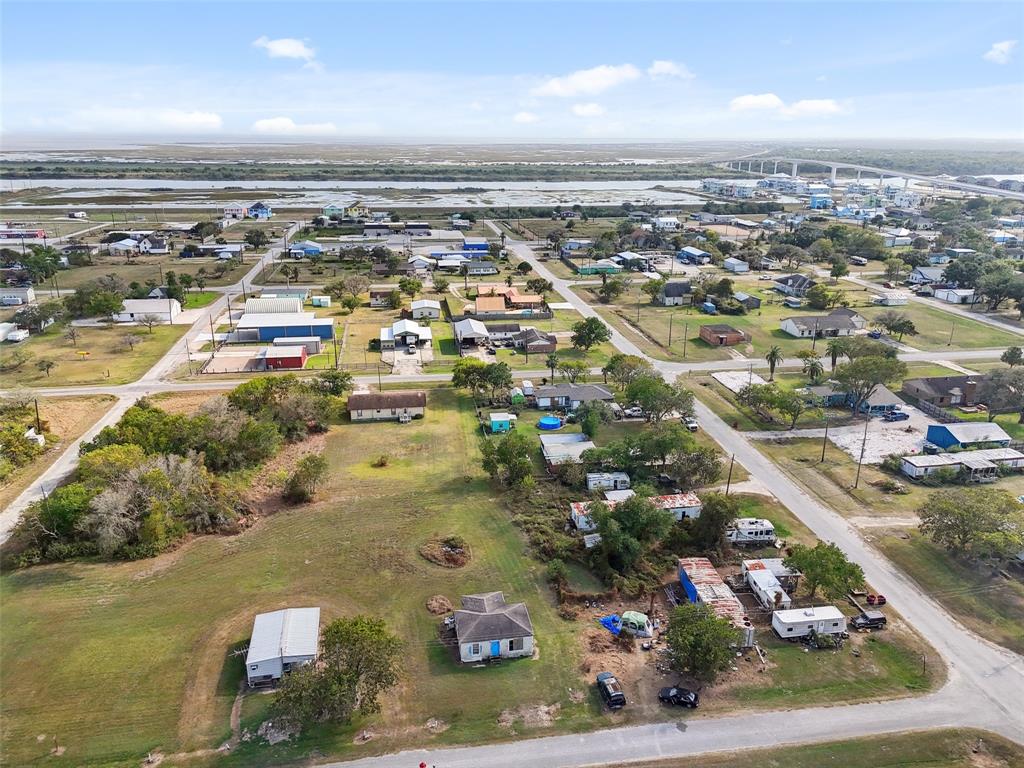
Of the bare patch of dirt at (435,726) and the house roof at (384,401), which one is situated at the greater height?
the house roof at (384,401)

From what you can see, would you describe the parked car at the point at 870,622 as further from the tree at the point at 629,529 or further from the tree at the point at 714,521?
the tree at the point at 629,529

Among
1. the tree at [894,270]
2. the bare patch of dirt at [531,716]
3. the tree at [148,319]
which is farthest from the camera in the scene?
the tree at [894,270]

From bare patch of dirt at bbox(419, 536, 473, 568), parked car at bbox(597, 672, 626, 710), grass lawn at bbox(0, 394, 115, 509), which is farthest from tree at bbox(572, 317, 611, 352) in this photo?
parked car at bbox(597, 672, 626, 710)

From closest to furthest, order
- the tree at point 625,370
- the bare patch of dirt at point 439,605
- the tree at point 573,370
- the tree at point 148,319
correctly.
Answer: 1. the bare patch of dirt at point 439,605
2. the tree at point 625,370
3. the tree at point 573,370
4. the tree at point 148,319

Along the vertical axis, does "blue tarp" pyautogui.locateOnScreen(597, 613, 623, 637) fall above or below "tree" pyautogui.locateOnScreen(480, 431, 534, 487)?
below

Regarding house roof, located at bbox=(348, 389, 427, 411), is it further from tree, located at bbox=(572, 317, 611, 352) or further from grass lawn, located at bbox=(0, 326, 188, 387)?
grass lawn, located at bbox=(0, 326, 188, 387)

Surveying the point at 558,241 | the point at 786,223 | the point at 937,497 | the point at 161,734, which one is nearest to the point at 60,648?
the point at 161,734

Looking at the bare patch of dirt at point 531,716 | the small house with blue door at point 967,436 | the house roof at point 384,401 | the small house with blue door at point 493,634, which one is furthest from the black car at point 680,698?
the small house with blue door at point 967,436

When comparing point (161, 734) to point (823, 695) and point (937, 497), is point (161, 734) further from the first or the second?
point (937, 497)
